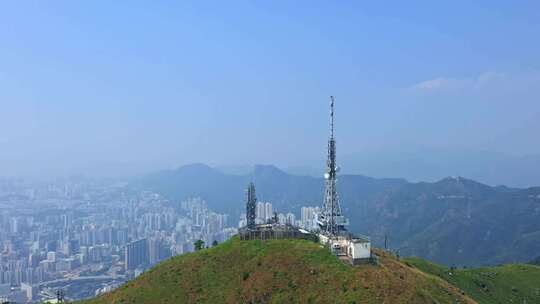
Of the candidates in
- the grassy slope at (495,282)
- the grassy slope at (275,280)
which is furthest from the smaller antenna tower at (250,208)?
the grassy slope at (495,282)

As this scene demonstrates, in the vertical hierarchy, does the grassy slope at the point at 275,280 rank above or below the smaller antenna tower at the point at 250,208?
below

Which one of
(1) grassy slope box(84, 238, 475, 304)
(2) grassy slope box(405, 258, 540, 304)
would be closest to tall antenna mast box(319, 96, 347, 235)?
(1) grassy slope box(84, 238, 475, 304)

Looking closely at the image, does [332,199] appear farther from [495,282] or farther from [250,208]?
[495,282]

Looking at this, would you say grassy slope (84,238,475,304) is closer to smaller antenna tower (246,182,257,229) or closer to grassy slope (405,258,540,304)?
smaller antenna tower (246,182,257,229)

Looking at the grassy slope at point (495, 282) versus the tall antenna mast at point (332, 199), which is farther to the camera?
the grassy slope at point (495, 282)

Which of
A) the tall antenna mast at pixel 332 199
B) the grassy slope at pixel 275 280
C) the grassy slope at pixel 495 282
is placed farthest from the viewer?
the grassy slope at pixel 495 282

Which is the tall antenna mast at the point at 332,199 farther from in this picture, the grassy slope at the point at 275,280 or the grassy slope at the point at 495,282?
the grassy slope at the point at 495,282

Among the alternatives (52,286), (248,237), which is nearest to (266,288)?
(248,237)

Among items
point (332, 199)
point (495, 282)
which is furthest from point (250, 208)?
point (495, 282)
